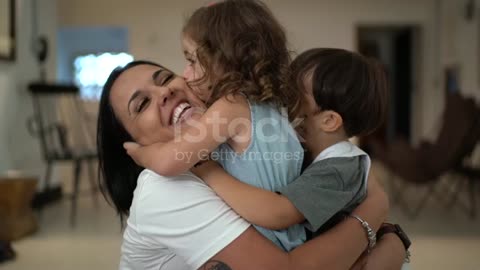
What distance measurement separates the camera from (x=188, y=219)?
79 centimetres

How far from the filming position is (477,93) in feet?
17.6

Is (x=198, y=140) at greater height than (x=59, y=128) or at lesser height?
greater

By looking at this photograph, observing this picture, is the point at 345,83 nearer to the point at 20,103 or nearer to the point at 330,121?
the point at 330,121

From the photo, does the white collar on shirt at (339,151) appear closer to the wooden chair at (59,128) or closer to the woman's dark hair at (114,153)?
the woman's dark hair at (114,153)

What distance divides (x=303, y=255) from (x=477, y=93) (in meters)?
5.28

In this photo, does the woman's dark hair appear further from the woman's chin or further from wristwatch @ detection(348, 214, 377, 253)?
wristwatch @ detection(348, 214, 377, 253)

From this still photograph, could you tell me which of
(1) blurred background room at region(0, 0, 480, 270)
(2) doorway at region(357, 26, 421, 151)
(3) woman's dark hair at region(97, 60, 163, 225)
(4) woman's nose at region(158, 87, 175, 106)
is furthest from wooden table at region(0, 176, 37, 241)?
(2) doorway at region(357, 26, 421, 151)

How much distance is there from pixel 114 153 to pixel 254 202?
0.44 m

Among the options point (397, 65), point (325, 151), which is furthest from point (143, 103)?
point (397, 65)

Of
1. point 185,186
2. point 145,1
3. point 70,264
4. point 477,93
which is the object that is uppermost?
point 145,1

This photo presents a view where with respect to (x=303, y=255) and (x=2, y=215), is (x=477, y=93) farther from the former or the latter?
(x=303, y=255)

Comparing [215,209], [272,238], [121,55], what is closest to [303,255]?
[272,238]

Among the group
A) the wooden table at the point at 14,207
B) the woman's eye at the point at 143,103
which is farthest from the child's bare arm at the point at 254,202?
the wooden table at the point at 14,207

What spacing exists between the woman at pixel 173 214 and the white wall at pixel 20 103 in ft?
9.98
